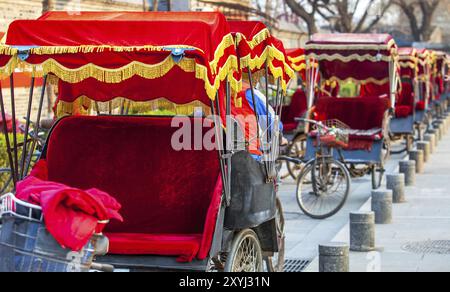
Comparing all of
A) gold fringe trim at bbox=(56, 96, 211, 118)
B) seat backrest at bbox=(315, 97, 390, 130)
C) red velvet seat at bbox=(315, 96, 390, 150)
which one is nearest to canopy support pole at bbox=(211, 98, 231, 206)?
gold fringe trim at bbox=(56, 96, 211, 118)

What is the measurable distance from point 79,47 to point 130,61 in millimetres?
359

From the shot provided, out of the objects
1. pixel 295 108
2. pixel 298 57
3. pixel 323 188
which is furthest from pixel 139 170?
pixel 298 57

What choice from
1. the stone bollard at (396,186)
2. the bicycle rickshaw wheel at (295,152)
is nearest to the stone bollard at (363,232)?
the stone bollard at (396,186)

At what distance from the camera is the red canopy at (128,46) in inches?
254

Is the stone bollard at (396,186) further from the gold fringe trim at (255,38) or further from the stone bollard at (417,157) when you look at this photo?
the gold fringe trim at (255,38)

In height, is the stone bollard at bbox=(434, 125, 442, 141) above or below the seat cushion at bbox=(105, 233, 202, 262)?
below

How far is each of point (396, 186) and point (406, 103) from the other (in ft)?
26.5

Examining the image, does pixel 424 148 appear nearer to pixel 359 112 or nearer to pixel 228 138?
pixel 359 112

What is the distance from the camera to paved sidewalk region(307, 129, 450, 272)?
9.47 meters

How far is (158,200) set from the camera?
7.54 m

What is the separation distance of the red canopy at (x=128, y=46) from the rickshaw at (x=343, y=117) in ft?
21.2

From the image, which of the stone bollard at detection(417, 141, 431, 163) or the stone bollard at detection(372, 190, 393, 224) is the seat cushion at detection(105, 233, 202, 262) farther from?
the stone bollard at detection(417, 141, 431, 163)

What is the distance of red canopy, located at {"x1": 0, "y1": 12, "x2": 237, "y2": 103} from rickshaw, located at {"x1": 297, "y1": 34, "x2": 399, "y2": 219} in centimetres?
645

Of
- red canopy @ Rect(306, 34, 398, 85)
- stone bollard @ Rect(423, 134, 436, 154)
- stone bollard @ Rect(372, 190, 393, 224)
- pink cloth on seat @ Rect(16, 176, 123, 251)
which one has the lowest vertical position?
stone bollard @ Rect(423, 134, 436, 154)
